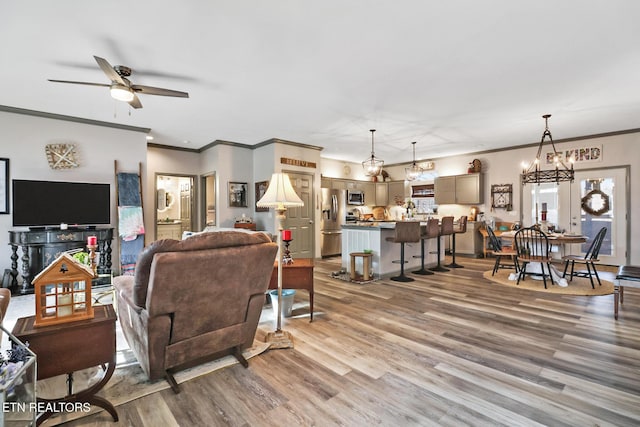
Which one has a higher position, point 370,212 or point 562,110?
point 562,110

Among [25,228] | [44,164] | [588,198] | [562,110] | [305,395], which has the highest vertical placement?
[562,110]

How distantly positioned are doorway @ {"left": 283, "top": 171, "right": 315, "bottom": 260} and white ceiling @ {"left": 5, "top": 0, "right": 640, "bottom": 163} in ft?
5.75

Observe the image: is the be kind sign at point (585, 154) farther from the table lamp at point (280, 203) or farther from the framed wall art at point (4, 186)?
the framed wall art at point (4, 186)

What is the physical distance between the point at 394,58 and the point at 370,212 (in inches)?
256

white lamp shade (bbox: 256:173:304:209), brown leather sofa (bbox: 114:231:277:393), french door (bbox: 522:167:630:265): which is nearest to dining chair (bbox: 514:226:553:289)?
french door (bbox: 522:167:630:265)

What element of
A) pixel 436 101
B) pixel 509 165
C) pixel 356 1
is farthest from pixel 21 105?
pixel 509 165

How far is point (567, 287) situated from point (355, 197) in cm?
514

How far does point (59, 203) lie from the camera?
482cm

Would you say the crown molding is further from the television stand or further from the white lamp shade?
the white lamp shade

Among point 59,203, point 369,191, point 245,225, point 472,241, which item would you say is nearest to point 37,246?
point 59,203

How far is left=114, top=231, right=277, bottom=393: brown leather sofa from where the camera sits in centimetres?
176

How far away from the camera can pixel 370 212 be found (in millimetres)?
9383

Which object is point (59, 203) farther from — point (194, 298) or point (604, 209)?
point (604, 209)

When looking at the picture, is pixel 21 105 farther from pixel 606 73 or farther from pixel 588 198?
pixel 588 198
